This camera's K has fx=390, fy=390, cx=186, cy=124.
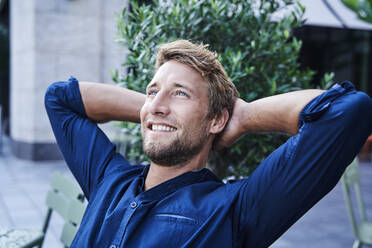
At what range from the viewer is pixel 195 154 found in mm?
1604

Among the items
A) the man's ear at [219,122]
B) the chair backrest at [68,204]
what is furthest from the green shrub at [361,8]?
the man's ear at [219,122]

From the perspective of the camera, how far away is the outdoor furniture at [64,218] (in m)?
2.14

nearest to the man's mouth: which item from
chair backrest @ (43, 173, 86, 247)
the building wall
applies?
chair backrest @ (43, 173, 86, 247)

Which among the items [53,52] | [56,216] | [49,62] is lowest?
[56,216]

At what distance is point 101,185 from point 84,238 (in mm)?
261

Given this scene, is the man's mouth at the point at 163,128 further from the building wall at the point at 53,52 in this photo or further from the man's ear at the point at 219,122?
the building wall at the point at 53,52

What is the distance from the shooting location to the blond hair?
1.62m

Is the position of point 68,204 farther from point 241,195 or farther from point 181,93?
point 241,195

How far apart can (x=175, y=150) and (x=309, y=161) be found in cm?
53

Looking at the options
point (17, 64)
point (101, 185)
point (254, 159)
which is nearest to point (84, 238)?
point (101, 185)

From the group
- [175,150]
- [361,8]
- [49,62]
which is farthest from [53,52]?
[175,150]

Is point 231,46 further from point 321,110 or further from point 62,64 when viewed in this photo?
point 62,64

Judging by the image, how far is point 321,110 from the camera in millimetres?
1250

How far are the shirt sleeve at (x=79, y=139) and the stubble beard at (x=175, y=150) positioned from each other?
12.9 inches
